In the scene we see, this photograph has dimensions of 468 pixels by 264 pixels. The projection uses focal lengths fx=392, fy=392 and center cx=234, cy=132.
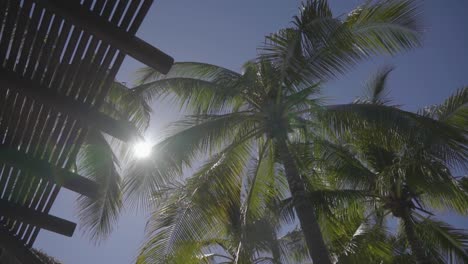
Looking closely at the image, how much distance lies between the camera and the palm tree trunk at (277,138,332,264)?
6.93 m

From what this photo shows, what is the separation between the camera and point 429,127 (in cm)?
738

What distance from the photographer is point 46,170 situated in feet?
7.99

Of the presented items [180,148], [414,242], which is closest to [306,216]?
[180,148]

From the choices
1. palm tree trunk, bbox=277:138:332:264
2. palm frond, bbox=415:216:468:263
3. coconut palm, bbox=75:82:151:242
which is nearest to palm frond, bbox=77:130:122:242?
coconut palm, bbox=75:82:151:242

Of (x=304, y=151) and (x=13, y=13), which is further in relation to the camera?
(x=304, y=151)

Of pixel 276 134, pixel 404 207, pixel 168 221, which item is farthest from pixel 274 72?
pixel 404 207

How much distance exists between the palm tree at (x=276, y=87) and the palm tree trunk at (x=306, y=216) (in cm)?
2

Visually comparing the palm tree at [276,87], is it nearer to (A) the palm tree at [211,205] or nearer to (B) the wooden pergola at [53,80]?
(A) the palm tree at [211,205]

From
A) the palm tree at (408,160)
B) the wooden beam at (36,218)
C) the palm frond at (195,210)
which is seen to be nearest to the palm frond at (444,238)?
the palm tree at (408,160)

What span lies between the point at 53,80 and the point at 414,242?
9680mm

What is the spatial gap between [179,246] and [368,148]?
634cm

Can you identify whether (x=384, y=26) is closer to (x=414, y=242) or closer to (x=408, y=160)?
(x=408, y=160)

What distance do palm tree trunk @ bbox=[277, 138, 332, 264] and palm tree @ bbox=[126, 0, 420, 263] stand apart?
0.06ft

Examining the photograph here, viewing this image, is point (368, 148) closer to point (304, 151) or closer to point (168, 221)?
point (304, 151)
